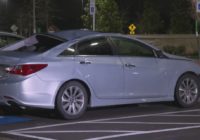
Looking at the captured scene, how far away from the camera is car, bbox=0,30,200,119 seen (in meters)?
9.53

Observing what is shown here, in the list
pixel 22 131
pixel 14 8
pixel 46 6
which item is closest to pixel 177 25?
pixel 46 6

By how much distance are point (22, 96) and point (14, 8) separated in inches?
1938

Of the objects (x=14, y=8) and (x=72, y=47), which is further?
(x=14, y=8)

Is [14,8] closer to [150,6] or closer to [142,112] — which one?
[150,6]

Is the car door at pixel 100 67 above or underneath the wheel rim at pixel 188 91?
above

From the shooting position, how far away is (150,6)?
46.5 meters

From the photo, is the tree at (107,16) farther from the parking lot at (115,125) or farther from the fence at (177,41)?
the parking lot at (115,125)

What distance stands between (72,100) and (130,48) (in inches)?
65.5

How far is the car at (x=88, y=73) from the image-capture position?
9531 millimetres

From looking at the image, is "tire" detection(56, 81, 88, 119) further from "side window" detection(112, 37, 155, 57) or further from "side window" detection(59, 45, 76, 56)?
"side window" detection(112, 37, 155, 57)

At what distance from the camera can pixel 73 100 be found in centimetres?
980

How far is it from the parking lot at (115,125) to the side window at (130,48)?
106 cm

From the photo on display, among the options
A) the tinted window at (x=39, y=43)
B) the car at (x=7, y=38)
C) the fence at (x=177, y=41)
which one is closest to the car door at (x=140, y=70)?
the tinted window at (x=39, y=43)

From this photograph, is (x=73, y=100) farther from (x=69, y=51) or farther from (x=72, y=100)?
(x=69, y=51)
